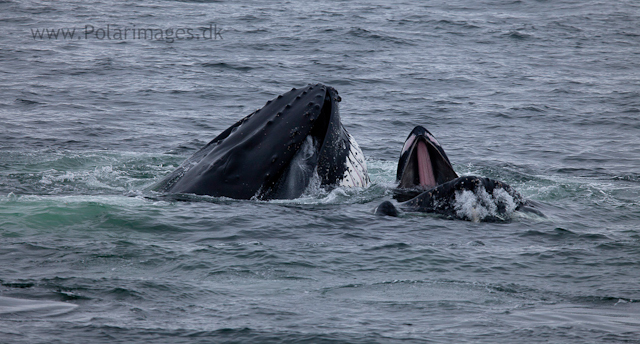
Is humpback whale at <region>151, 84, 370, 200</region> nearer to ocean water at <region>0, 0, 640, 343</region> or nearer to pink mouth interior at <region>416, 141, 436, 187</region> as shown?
ocean water at <region>0, 0, 640, 343</region>

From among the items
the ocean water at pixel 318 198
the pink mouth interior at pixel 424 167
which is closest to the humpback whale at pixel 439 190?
the pink mouth interior at pixel 424 167

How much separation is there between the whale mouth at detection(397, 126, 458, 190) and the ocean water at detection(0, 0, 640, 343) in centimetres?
48

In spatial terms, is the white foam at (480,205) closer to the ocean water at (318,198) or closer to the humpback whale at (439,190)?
the humpback whale at (439,190)

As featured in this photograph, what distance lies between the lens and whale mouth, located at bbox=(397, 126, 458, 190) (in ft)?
32.6

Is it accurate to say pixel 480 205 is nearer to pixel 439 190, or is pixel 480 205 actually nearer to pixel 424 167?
pixel 439 190

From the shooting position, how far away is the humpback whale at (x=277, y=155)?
882 cm

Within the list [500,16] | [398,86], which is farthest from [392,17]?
[398,86]

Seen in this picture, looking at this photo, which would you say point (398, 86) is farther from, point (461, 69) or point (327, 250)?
point (327, 250)

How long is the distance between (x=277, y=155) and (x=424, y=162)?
229 centimetres

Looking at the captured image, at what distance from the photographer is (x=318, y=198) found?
9391 millimetres

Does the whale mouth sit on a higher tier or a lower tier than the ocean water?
higher

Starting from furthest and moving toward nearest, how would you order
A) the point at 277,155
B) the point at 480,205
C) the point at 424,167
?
the point at 424,167, the point at 480,205, the point at 277,155

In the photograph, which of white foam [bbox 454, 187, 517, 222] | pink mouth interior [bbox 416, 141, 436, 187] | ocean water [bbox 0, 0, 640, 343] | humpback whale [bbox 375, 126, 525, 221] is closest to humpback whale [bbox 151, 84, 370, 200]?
ocean water [bbox 0, 0, 640, 343]

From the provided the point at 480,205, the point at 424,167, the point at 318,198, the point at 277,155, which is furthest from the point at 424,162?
the point at 277,155
